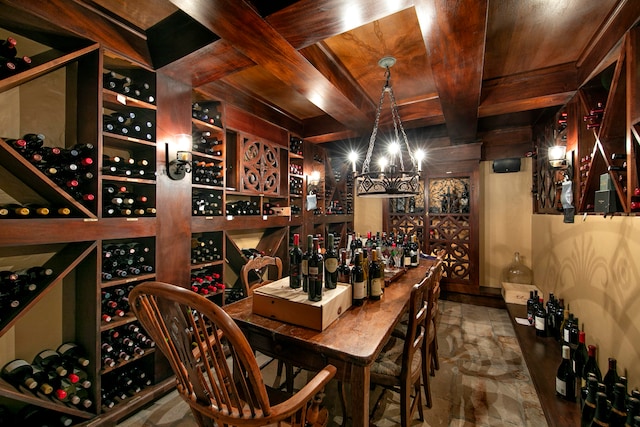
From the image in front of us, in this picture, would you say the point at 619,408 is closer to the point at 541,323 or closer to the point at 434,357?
the point at 434,357

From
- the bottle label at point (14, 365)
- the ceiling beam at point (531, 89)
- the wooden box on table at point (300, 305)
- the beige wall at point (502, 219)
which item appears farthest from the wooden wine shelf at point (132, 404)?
the beige wall at point (502, 219)

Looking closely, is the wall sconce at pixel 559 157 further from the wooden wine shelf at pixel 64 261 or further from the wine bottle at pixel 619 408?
the wooden wine shelf at pixel 64 261

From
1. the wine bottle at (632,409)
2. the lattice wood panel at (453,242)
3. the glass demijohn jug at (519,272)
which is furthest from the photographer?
the lattice wood panel at (453,242)

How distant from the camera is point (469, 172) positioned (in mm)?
4297

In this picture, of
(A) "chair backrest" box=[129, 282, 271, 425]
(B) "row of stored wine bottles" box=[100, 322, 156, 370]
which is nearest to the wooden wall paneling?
(B) "row of stored wine bottles" box=[100, 322, 156, 370]

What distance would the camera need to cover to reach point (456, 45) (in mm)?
1773

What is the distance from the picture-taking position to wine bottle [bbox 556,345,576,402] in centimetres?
183

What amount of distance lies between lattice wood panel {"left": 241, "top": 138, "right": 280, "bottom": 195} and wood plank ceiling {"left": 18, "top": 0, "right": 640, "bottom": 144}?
55cm

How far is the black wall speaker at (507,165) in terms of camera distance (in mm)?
4176

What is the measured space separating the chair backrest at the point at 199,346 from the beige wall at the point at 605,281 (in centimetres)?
204

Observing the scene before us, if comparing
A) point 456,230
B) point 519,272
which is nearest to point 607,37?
point 456,230

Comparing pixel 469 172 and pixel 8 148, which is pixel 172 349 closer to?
pixel 8 148

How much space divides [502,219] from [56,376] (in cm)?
545

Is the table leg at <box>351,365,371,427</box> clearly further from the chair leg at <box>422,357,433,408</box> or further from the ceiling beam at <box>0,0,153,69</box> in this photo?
the ceiling beam at <box>0,0,153,69</box>
